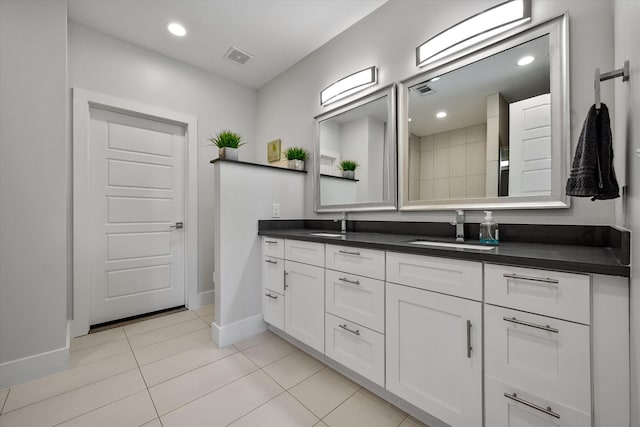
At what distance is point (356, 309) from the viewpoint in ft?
4.81

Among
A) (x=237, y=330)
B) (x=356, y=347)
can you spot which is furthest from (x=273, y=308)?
(x=356, y=347)

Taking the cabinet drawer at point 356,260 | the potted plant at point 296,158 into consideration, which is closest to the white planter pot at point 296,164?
the potted plant at point 296,158

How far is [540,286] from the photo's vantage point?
89cm

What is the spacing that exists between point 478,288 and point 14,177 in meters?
2.61

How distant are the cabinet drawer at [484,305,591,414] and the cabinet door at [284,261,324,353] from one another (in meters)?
0.95

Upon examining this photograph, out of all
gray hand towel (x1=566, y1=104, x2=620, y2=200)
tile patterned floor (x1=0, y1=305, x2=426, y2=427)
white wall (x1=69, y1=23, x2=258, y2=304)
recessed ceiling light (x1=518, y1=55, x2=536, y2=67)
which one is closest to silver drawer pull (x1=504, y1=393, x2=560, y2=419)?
tile patterned floor (x1=0, y1=305, x2=426, y2=427)

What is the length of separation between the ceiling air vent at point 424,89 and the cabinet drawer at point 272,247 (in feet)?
4.83

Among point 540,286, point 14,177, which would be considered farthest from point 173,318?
point 540,286

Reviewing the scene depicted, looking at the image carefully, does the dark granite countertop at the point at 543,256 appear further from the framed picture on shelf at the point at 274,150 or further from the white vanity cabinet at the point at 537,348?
the framed picture on shelf at the point at 274,150

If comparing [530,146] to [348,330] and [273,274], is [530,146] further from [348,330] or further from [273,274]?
[273,274]

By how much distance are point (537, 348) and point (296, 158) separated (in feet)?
7.29

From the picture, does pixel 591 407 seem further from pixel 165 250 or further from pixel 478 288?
pixel 165 250

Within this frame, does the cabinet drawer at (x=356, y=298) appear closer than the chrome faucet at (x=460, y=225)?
Yes

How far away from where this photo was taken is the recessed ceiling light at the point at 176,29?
2.27 meters
